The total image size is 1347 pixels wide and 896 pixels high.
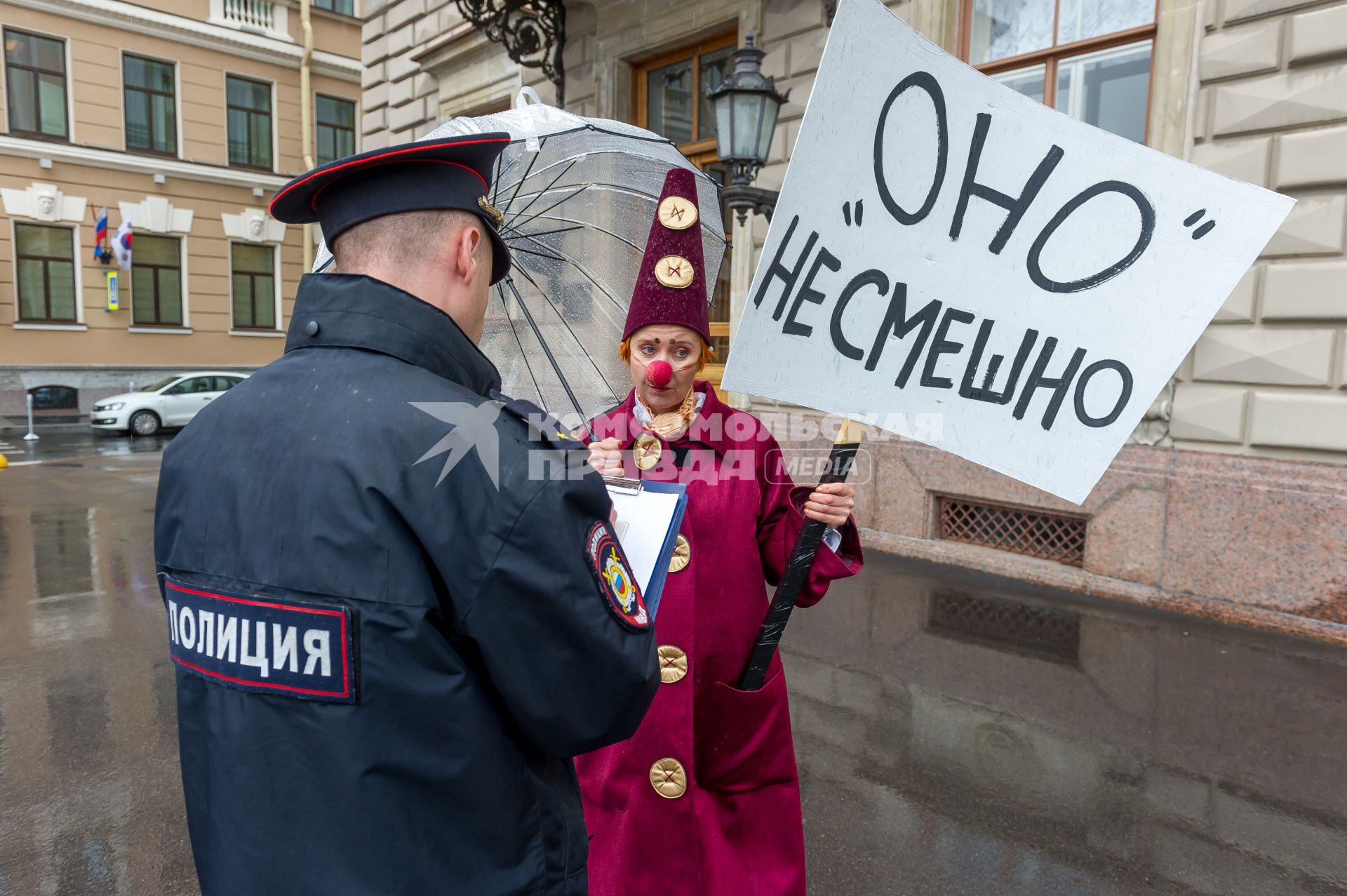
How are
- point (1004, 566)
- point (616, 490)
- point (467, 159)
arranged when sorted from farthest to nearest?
point (1004, 566)
point (616, 490)
point (467, 159)

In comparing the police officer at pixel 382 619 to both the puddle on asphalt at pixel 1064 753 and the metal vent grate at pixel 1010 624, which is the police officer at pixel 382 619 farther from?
the metal vent grate at pixel 1010 624

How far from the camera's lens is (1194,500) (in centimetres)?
528

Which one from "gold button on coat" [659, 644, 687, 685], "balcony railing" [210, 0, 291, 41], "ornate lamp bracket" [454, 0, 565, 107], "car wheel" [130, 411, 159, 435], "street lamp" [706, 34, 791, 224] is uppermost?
"balcony railing" [210, 0, 291, 41]

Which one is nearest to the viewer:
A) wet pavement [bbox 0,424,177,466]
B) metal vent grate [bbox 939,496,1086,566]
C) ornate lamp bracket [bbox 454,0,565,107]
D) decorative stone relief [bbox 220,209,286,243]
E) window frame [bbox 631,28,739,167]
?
metal vent grate [bbox 939,496,1086,566]

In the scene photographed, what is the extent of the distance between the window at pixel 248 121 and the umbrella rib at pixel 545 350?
2284 cm

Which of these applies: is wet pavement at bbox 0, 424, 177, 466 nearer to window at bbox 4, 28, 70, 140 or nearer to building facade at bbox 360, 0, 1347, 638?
window at bbox 4, 28, 70, 140

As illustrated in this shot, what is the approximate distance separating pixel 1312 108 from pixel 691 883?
5.53m

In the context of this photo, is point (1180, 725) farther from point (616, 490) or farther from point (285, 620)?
point (285, 620)

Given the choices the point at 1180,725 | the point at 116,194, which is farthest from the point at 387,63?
the point at 1180,725

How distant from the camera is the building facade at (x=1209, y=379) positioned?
16.0 ft

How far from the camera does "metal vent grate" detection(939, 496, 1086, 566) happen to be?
20.0 ft

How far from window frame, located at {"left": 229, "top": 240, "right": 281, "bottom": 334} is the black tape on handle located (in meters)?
22.7

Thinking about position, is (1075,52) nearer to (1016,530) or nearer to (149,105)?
(1016,530)

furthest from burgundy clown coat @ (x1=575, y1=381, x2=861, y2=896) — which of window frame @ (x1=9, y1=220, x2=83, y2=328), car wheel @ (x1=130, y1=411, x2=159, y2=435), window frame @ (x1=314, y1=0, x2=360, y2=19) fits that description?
window frame @ (x1=314, y1=0, x2=360, y2=19)
